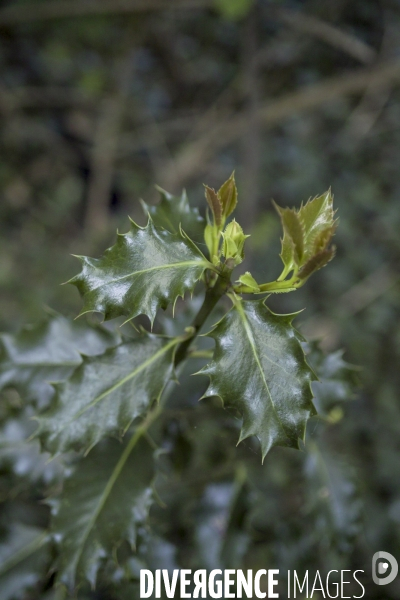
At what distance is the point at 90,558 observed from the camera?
0.64m

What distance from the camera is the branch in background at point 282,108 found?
7.41ft

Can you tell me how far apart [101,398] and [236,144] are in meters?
2.04

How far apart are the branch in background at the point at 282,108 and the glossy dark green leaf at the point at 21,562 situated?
5.42ft

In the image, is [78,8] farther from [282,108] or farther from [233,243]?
[233,243]

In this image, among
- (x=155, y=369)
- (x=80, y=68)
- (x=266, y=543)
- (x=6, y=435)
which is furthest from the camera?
(x=80, y=68)

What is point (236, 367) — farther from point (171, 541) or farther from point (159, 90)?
point (159, 90)

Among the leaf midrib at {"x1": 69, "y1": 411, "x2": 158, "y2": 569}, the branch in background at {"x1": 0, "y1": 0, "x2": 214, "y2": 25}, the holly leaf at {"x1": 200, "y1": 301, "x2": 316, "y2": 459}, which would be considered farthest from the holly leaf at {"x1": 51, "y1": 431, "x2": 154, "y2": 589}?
the branch in background at {"x1": 0, "y1": 0, "x2": 214, "y2": 25}

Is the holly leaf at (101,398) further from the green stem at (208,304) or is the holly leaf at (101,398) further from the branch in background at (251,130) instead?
the branch in background at (251,130)

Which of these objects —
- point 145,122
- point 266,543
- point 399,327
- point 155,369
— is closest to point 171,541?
point 266,543

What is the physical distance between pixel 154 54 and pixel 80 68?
39 cm

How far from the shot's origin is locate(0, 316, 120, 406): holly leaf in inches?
29.9

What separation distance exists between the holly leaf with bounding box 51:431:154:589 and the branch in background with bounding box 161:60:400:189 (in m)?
1.70

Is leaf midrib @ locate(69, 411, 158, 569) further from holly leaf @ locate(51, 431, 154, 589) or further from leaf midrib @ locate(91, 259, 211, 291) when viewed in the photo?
leaf midrib @ locate(91, 259, 211, 291)

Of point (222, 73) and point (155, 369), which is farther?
point (222, 73)
